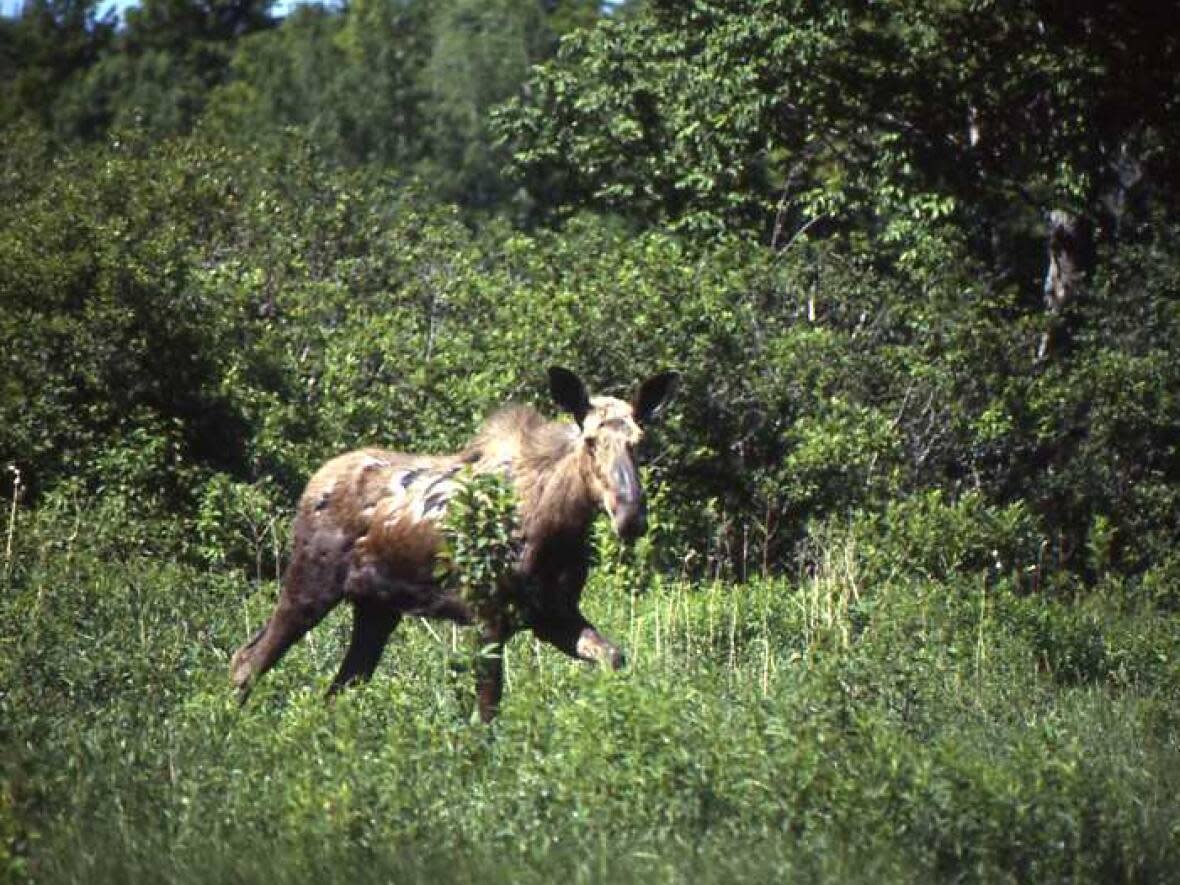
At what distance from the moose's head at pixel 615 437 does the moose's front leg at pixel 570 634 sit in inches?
24.2

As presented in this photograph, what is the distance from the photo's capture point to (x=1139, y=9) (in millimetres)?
14602

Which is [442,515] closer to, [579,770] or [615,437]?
[615,437]

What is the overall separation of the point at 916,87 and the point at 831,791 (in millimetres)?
12263

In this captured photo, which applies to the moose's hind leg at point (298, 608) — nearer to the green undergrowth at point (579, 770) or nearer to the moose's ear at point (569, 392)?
the green undergrowth at point (579, 770)

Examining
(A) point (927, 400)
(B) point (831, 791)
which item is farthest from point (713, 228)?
(B) point (831, 791)

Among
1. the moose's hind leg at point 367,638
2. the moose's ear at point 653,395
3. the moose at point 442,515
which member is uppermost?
the moose's ear at point 653,395

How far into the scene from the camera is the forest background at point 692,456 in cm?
854

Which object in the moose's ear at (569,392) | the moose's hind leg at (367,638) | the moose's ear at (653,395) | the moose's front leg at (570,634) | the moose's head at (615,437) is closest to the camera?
the moose's head at (615,437)

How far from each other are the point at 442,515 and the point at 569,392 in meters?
1.00

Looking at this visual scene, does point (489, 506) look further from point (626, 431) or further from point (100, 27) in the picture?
point (100, 27)

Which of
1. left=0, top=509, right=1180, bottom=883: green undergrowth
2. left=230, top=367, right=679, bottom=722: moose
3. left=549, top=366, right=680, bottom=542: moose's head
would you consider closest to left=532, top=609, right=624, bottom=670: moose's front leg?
left=230, top=367, right=679, bottom=722: moose

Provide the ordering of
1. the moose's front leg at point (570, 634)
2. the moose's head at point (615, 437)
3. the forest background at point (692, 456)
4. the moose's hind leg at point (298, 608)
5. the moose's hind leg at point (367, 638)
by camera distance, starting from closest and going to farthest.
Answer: the forest background at point (692, 456)
the moose's head at point (615, 437)
the moose's front leg at point (570, 634)
the moose's hind leg at point (367, 638)
the moose's hind leg at point (298, 608)

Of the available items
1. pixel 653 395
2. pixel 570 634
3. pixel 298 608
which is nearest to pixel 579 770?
pixel 570 634

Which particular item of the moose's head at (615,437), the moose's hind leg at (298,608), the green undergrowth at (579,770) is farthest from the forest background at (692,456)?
the moose's head at (615,437)
